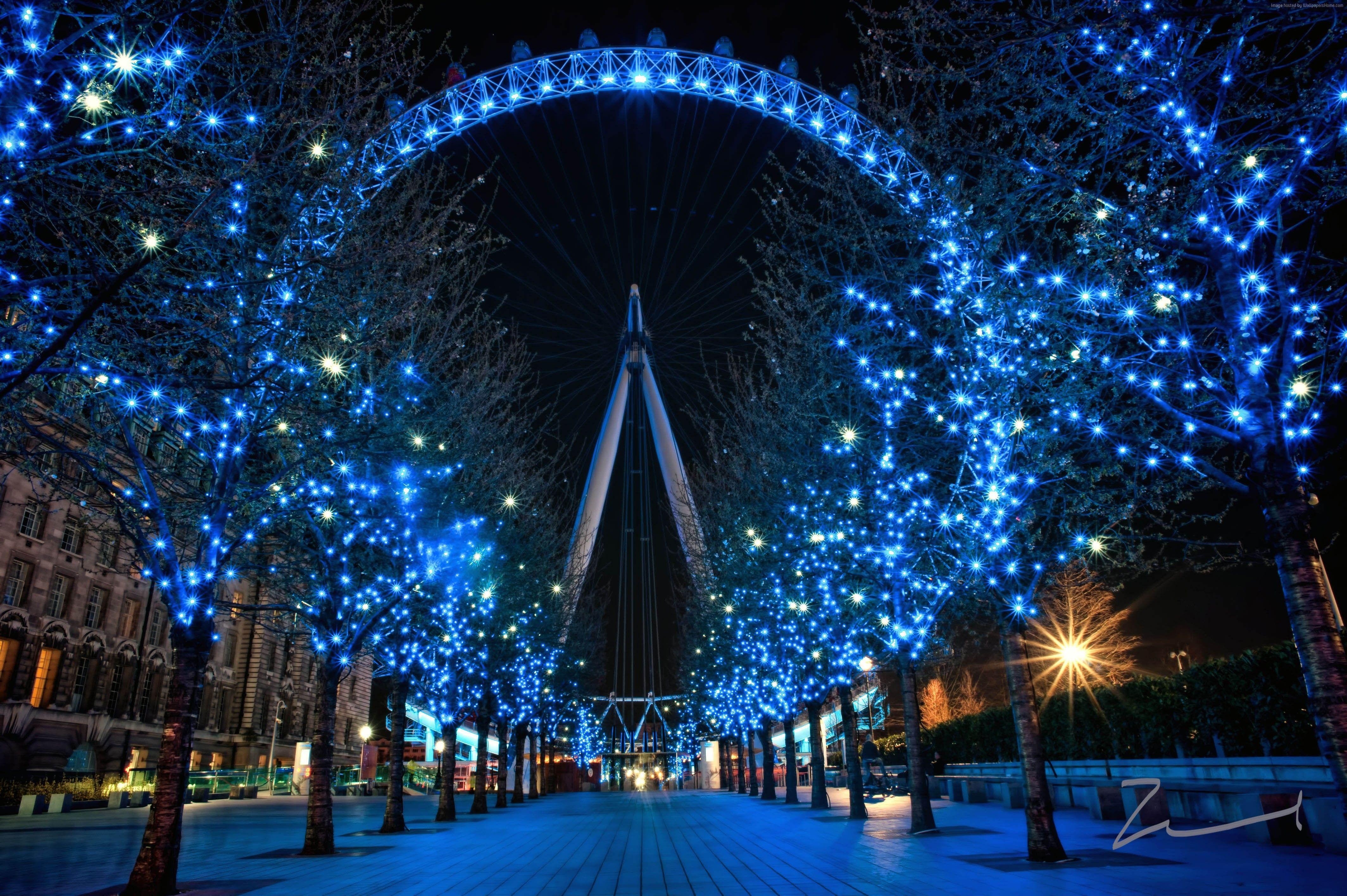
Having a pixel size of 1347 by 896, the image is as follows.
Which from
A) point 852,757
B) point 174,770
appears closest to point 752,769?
point 852,757

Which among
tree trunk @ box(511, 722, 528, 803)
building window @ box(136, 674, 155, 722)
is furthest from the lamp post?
tree trunk @ box(511, 722, 528, 803)

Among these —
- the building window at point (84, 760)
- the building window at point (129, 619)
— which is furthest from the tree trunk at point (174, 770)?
the building window at point (129, 619)

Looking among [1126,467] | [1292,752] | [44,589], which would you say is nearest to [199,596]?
[1126,467]

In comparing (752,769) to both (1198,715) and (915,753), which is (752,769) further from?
(1198,715)

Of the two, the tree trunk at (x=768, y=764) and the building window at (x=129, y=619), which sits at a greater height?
the building window at (x=129, y=619)

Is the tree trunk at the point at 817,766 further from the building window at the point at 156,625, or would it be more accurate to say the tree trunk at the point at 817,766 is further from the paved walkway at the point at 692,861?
the building window at the point at 156,625

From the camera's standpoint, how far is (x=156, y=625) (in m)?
47.4

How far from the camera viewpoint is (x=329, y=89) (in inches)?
526

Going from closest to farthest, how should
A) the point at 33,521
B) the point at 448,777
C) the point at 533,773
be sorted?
the point at 448,777
the point at 33,521
the point at 533,773

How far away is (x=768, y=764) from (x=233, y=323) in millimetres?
31691

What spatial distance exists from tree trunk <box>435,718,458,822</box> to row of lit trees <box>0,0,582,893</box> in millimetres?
4999

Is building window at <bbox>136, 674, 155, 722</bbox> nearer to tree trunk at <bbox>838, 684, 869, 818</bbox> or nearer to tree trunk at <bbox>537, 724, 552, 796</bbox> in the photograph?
tree trunk at <bbox>537, 724, 552, 796</bbox>

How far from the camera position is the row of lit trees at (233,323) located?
764 centimetres

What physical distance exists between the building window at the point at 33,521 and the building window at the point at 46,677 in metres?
5.34
